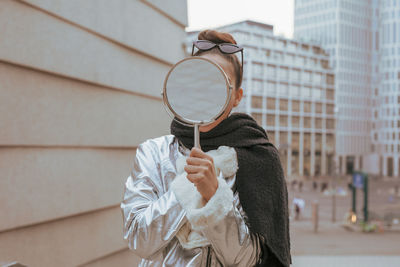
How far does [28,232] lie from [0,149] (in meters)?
0.46

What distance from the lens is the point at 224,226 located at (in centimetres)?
116

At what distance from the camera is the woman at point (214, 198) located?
1.16 meters

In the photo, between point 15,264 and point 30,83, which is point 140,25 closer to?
point 30,83

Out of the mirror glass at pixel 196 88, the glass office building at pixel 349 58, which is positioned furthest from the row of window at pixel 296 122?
the mirror glass at pixel 196 88

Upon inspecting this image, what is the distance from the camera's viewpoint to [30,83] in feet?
7.09

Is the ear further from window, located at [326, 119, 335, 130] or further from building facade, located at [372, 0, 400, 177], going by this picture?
building facade, located at [372, 0, 400, 177]

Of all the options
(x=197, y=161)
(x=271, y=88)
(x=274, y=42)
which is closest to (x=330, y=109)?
(x=271, y=88)

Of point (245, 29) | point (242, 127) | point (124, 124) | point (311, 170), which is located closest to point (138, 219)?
point (242, 127)

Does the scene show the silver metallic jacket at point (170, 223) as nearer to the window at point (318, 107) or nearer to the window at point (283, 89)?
the window at point (283, 89)

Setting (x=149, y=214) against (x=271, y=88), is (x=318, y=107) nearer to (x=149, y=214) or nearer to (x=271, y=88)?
(x=271, y=88)

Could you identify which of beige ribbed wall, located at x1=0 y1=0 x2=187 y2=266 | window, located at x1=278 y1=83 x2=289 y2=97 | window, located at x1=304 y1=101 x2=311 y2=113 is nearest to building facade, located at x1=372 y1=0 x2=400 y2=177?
window, located at x1=304 y1=101 x2=311 y2=113

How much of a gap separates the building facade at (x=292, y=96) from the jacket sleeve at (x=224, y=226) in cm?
6474

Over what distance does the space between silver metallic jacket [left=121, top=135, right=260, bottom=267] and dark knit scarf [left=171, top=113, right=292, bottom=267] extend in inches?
1.6

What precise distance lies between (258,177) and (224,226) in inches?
9.0
